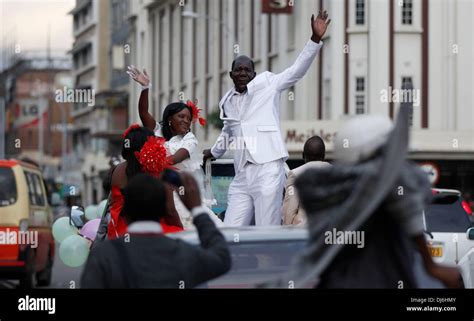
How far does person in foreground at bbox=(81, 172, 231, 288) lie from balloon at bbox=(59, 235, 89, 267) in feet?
18.1

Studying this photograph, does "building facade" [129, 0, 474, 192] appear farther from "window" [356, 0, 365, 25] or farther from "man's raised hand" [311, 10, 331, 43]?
"man's raised hand" [311, 10, 331, 43]

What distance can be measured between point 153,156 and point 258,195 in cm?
129

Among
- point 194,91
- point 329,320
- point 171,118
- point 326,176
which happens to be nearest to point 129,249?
point 326,176

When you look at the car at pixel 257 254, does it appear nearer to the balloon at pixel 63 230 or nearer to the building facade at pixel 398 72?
the balloon at pixel 63 230

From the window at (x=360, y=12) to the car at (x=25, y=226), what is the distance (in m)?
26.1

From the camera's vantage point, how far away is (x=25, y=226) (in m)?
17.7

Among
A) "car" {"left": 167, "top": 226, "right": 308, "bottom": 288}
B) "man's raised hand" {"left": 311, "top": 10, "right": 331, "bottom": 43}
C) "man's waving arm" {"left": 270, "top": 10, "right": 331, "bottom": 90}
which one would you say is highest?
"man's raised hand" {"left": 311, "top": 10, "right": 331, "bottom": 43}

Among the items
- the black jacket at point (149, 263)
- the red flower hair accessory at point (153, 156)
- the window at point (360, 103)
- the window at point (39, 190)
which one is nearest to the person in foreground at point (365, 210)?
the black jacket at point (149, 263)

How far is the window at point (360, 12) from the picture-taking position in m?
45.6

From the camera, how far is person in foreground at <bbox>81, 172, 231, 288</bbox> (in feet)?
17.1

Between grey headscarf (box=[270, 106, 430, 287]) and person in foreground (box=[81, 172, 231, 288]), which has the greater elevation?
grey headscarf (box=[270, 106, 430, 287])
